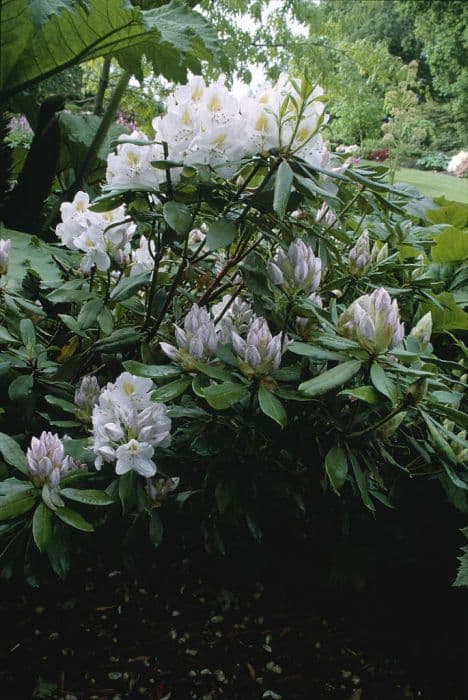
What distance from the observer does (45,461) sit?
82cm

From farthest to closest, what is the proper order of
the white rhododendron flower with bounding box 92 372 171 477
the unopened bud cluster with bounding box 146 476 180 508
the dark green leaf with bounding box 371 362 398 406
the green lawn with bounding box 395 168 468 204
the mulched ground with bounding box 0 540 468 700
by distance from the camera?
the green lawn with bounding box 395 168 468 204 < the mulched ground with bounding box 0 540 468 700 < the unopened bud cluster with bounding box 146 476 180 508 < the white rhododendron flower with bounding box 92 372 171 477 < the dark green leaf with bounding box 371 362 398 406

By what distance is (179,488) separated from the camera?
1.09m

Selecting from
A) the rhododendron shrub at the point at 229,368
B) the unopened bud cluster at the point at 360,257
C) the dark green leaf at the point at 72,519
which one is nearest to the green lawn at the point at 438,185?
the unopened bud cluster at the point at 360,257

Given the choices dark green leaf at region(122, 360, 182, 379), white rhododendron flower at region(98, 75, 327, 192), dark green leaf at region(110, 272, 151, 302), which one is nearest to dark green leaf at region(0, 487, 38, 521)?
dark green leaf at region(122, 360, 182, 379)

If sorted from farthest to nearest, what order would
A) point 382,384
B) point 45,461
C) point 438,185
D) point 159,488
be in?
1. point 438,185
2. point 159,488
3. point 45,461
4. point 382,384

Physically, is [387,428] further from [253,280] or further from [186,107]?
[186,107]

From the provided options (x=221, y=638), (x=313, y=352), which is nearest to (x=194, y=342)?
(x=313, y=352)

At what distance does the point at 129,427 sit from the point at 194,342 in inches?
6.1

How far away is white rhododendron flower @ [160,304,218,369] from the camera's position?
2.79 feet

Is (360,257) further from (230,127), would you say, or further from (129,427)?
(129,427)

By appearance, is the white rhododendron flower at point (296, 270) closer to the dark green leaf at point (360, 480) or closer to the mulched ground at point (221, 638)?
the dark green leaf at point (360, 480)

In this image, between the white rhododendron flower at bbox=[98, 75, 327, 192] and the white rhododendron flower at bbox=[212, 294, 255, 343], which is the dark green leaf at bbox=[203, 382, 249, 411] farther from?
the white rhododendron flower at bbox=[98, 75, 327, 192]

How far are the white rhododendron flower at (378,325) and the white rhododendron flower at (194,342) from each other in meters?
0.21

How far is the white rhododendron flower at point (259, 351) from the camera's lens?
802 mm
